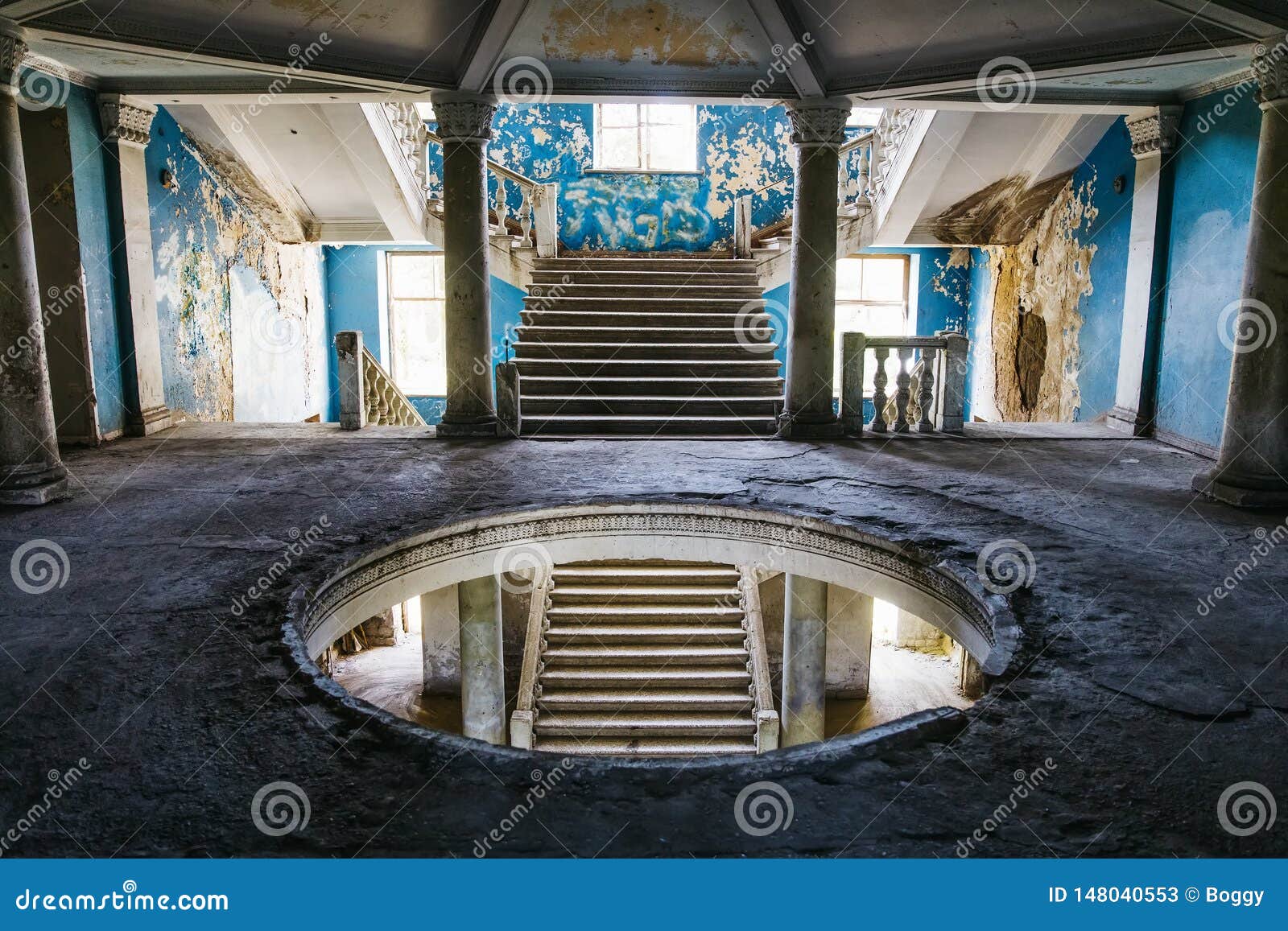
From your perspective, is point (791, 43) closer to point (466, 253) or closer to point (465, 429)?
point (466, 253)

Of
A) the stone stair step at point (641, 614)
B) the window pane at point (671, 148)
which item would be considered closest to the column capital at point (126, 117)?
the stone stair step at point (641, 614)

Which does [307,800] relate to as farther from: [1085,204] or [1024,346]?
[1024,346]

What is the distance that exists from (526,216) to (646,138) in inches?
104

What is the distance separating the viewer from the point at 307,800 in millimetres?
2785

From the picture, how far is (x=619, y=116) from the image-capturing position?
15.3 metres

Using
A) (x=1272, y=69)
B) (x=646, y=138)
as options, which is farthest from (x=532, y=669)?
(x=646, y=138)

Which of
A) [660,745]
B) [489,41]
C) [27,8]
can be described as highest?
[489,41]

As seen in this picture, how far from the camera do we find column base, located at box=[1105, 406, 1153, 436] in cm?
938

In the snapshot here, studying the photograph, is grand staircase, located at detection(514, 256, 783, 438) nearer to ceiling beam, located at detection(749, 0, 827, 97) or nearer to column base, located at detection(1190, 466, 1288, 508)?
ceiling beam, located at detection(749, 0, 827, 97)

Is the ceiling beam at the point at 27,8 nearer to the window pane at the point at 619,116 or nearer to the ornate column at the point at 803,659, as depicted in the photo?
the ornate column at the point at 803,659

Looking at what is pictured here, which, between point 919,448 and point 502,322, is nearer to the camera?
point 919,448

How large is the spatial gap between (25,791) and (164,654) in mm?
1057

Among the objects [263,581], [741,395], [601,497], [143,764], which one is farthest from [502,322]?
[143,764]

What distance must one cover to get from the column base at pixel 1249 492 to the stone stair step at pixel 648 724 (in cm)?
517
